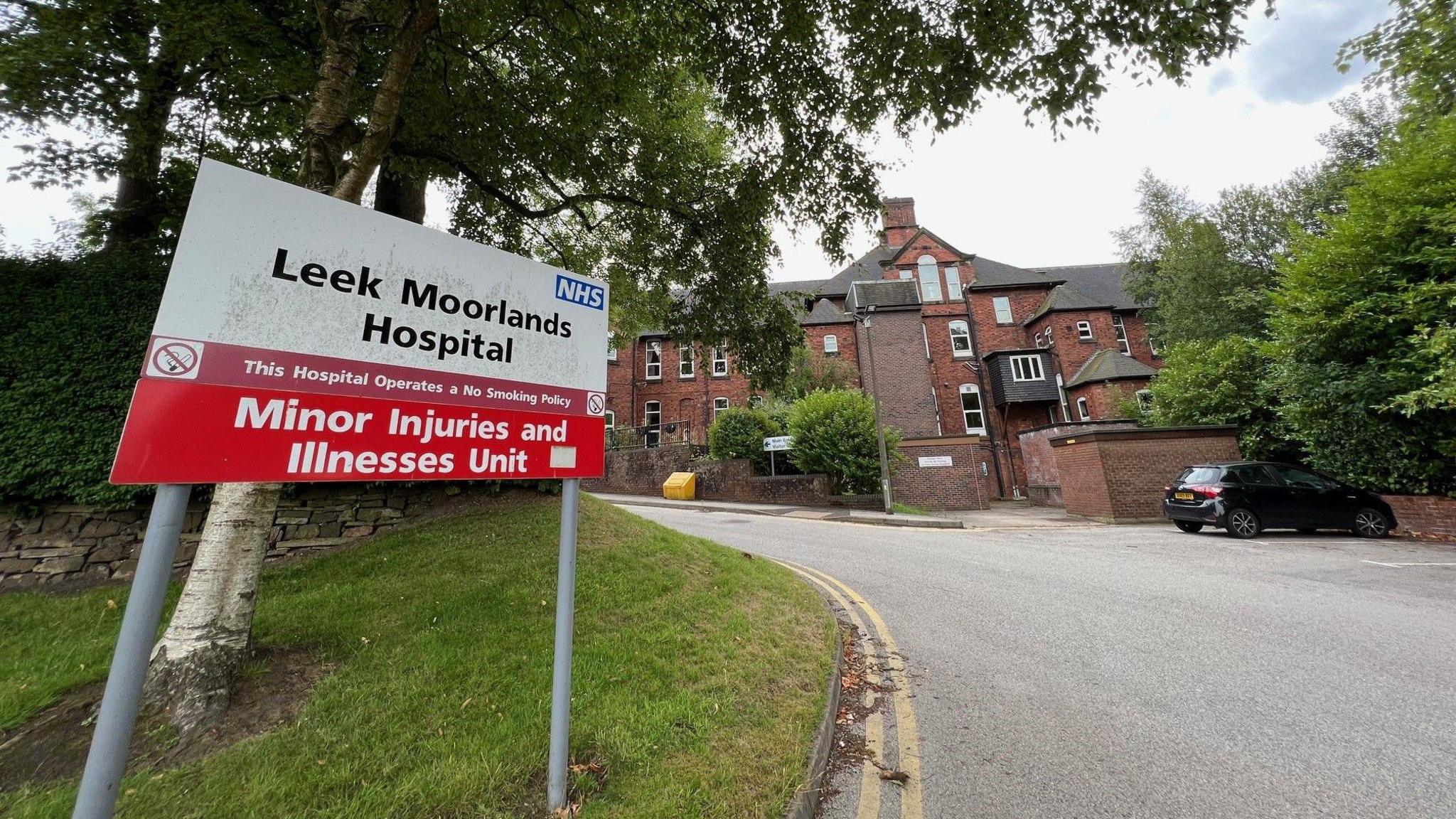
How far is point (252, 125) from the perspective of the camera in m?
6.98

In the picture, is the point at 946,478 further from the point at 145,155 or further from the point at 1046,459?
the point at 145,155

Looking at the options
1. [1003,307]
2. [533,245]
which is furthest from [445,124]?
[1003,307]

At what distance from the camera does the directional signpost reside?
1.70m

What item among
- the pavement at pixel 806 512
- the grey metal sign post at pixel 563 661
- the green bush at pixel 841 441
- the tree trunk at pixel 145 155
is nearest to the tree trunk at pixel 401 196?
the tree trunk at pixel 145 155

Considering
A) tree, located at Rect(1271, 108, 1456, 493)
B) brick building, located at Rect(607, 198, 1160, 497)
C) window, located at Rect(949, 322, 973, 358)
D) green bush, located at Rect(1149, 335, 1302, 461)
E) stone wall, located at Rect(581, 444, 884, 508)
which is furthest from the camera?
window, located at Rect(949, 322, 973, 358)

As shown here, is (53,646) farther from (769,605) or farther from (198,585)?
(769,605)

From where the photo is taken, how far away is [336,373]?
2.14 meters

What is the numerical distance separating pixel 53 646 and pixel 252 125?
691 cm

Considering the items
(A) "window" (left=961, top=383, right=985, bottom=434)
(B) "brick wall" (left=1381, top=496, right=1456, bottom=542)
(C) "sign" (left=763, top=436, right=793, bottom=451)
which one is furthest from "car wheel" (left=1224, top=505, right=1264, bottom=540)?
(A) "window" (left=961, top=383, right=985, bottom=434)

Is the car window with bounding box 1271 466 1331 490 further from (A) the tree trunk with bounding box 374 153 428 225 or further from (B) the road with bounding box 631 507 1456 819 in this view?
(A) the tree trunk with bounding box 374 153 428 225

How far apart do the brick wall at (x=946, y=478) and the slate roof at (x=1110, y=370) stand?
9.54 metres

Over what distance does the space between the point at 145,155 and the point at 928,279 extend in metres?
30.5

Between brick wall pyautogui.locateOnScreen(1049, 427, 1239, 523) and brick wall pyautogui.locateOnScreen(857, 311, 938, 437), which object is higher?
brick wall pyautogui.locateOnScreen(857, 311, 938, 437)

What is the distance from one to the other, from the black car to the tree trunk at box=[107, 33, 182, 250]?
19.4 m
